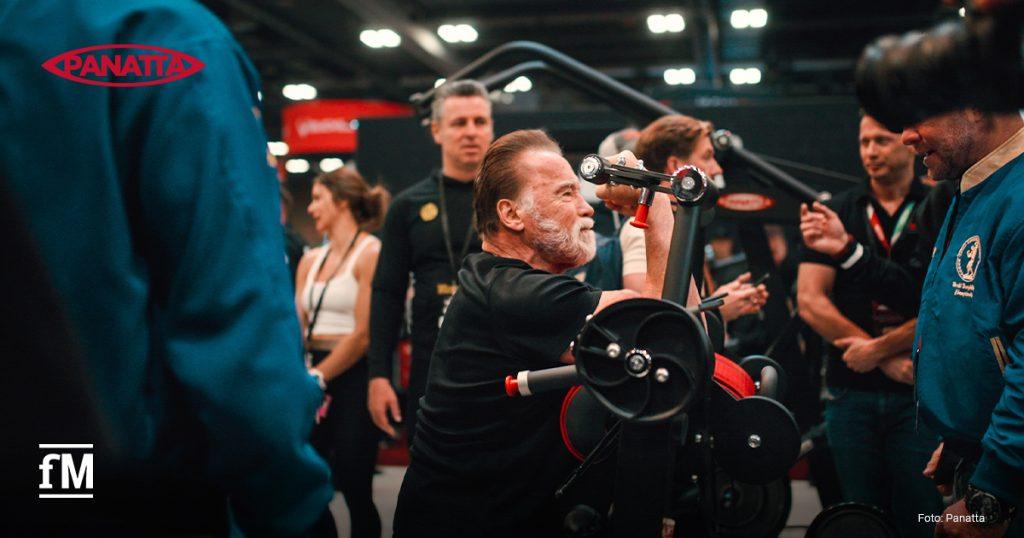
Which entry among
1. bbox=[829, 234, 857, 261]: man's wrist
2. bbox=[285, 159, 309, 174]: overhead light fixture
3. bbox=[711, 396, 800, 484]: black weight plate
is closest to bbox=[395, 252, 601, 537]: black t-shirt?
bbox=[711, 396, 800, 484]: black weight plate

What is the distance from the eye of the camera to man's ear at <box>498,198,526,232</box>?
2.07m

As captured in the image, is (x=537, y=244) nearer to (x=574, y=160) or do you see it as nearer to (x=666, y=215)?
(x=666, y=215)

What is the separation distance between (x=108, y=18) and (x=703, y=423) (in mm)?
1253

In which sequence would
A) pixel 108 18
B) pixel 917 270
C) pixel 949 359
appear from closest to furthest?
1. pixel 108 18
2. pixel 949 359
3. pixel 917 270

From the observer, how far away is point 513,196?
2.08 m

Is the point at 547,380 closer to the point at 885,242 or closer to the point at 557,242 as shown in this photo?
the point at 557,242

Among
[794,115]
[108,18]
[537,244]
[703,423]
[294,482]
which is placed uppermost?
[794,115]

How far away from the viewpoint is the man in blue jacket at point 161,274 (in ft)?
3.15

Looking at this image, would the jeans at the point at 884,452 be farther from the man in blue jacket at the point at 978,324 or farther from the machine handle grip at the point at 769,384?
the machine handle grip at the point at 769,384

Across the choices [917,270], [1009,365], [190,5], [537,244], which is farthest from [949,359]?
[190,5]

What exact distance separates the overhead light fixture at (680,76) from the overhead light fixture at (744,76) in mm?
587

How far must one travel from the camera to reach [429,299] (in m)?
3.13

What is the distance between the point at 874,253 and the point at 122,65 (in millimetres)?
2616

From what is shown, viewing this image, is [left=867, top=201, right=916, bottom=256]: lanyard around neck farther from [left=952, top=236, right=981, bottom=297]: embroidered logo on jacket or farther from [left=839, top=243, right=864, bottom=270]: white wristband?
[left=952, top=236, right=981, bottom=297]: embroidered logo on jacket
